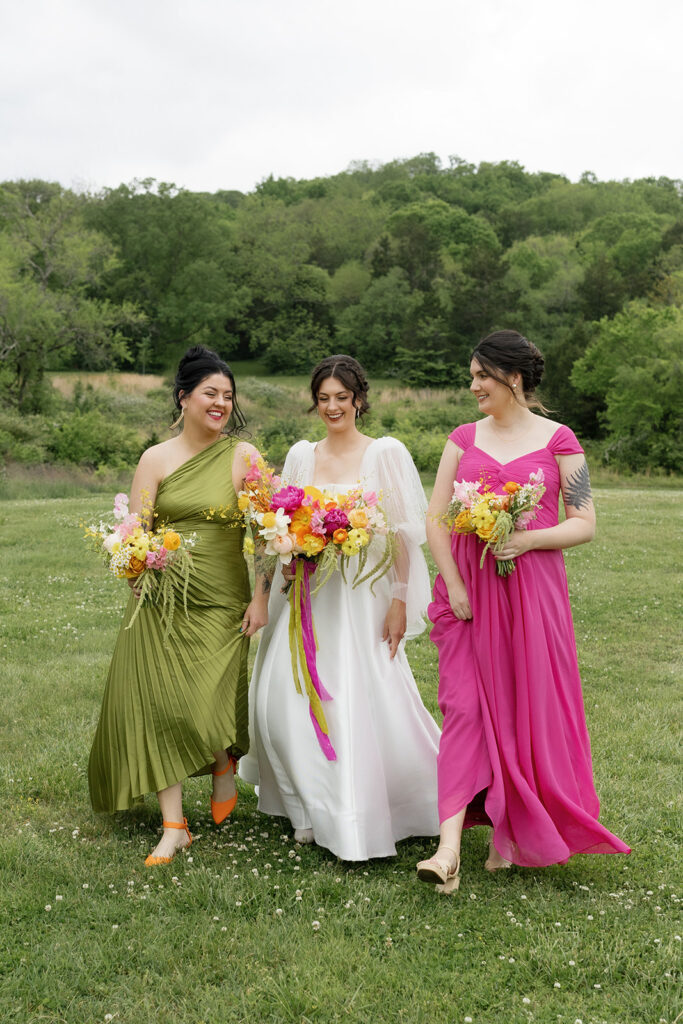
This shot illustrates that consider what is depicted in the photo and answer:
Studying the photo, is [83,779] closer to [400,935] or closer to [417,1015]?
[400,935]

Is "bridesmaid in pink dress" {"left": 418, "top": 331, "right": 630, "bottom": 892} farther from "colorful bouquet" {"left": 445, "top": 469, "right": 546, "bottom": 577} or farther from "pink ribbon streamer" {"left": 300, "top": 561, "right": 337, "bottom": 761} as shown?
"pink ribbon streamer" {"left": 300, "top": 561, "right": 337, "bottom": 761}

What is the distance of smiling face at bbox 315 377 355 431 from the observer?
544cm

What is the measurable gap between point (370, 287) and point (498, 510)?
236 ft

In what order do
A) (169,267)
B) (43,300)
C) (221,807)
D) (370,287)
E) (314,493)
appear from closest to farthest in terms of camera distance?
(314,493) → (221,807) → (43,300) → (169,267) → (370,287)

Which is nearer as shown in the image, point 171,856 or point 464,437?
point 171,856

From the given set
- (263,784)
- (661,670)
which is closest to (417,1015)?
(263,784)

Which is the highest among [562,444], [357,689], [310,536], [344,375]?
[344,375]

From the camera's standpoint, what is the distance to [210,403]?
5.41 metres

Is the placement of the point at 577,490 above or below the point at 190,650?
above

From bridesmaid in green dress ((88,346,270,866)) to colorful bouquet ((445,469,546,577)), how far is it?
1349 mm

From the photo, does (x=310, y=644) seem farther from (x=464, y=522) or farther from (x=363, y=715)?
(x=464, y=522)

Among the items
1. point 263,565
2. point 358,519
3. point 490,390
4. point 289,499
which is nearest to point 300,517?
point 289,499

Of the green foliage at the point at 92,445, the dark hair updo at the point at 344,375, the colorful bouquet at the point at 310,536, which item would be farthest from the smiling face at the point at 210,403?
the green foliage at the point at 92,445

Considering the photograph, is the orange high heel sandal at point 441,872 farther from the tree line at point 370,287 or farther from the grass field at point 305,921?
the tree line at point 370,287
